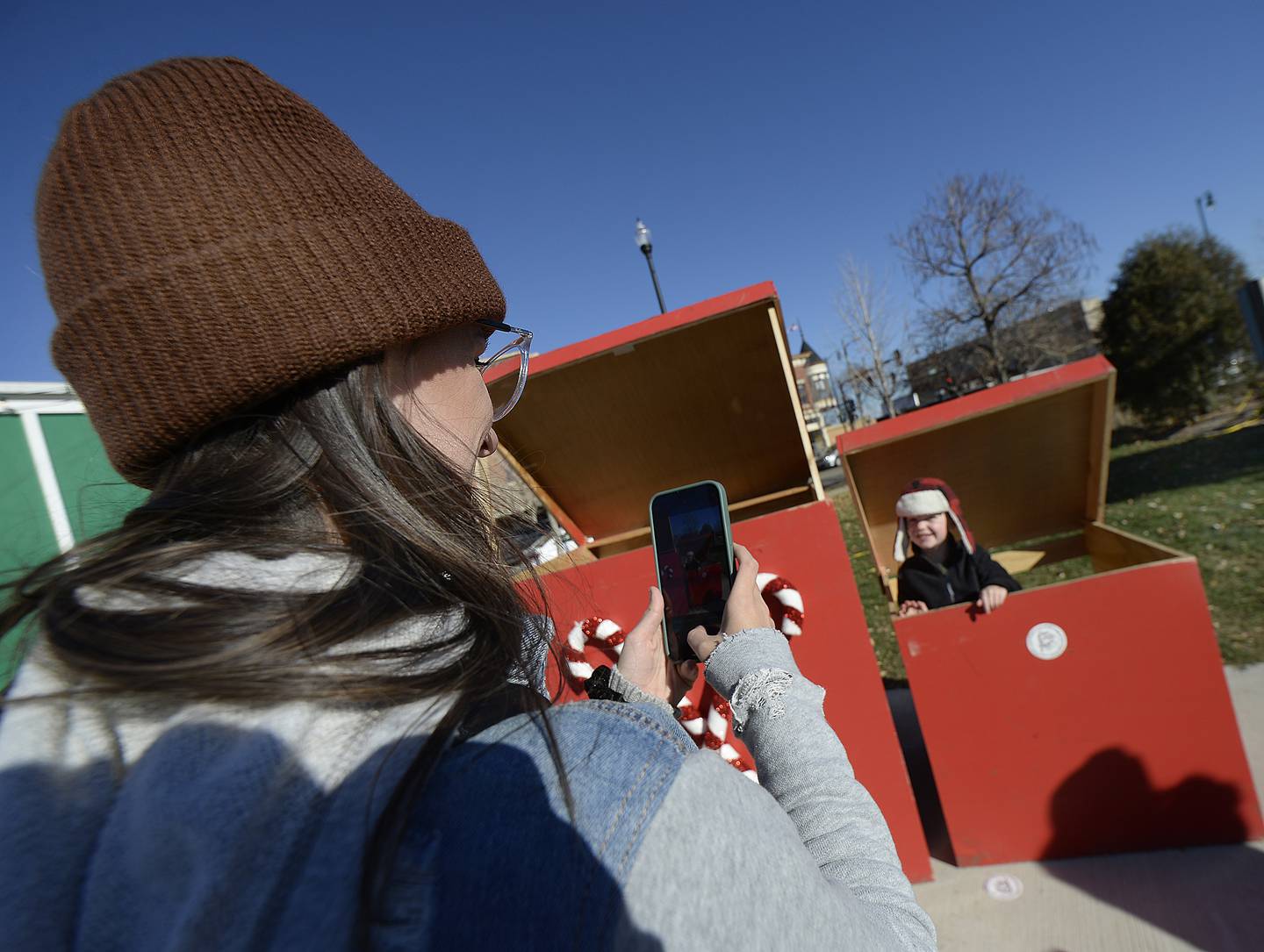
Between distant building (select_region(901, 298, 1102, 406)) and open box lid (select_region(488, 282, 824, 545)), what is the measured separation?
16312 millimetres

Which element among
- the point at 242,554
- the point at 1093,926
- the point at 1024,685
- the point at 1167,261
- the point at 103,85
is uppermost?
the point at 1167,261

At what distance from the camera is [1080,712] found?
2850 millimetres

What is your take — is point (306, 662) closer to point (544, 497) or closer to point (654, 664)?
point (654, 664)

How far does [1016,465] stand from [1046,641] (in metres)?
1.94

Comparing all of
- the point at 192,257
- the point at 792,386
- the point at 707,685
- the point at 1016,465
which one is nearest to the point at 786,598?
the point at 707,685

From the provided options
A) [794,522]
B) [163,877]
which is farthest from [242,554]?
[794,522]

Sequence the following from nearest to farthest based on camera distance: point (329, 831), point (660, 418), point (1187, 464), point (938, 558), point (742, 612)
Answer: point (329, 831), point (742, 612), point (660, 418), point (938, 558), point (1187, 464)

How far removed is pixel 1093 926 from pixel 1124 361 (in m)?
14.9

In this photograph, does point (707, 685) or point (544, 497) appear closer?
point (707, 685)

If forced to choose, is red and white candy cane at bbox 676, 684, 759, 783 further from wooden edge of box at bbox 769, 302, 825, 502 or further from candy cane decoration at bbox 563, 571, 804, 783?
wooden edge of box at bbox 769, 302, 825, 502

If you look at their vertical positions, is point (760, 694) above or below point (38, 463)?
below

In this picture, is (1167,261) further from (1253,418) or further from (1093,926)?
(1093,926)

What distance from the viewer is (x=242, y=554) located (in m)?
0.69

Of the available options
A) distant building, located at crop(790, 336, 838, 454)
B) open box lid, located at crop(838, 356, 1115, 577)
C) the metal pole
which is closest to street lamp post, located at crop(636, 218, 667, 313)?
the metal pole
